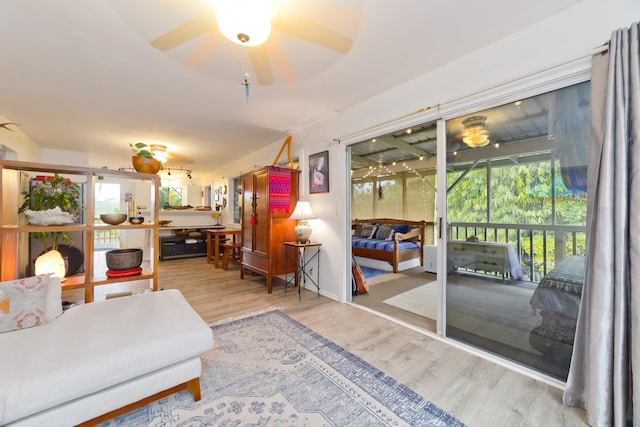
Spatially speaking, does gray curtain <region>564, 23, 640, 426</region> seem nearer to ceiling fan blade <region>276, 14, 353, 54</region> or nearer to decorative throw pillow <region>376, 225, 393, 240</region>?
ceiling fan blade <region>276, 14, 353, 54</region>

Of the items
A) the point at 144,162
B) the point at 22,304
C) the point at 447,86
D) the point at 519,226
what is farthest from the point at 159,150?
the point at 519,226

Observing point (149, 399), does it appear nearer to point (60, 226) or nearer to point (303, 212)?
point (60, 226)

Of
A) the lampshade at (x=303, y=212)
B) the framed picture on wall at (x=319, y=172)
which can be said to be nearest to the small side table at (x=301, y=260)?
the lampshade at (x=303, y=212)

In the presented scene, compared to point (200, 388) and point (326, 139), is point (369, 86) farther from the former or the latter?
point (200, 388)

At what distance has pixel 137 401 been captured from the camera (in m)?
1.39

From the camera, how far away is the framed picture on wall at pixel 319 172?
11.9 feet

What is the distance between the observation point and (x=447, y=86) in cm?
233

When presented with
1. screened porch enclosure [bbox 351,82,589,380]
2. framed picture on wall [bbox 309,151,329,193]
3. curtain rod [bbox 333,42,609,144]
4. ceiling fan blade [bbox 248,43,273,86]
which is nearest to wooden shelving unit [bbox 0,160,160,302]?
ceiling fan blade [bbox 248,43,273,86]

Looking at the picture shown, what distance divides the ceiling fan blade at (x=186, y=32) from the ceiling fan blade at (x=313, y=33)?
0.46 metres

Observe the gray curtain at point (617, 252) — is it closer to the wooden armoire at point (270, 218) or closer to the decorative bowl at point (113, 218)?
the wooden armoire at point (270, 218)

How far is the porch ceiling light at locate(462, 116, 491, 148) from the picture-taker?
87.4 inches

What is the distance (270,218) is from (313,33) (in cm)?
249

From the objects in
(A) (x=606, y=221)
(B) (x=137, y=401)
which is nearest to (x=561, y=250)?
(A) (x=606, y=221)

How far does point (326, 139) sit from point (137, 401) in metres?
3.26
